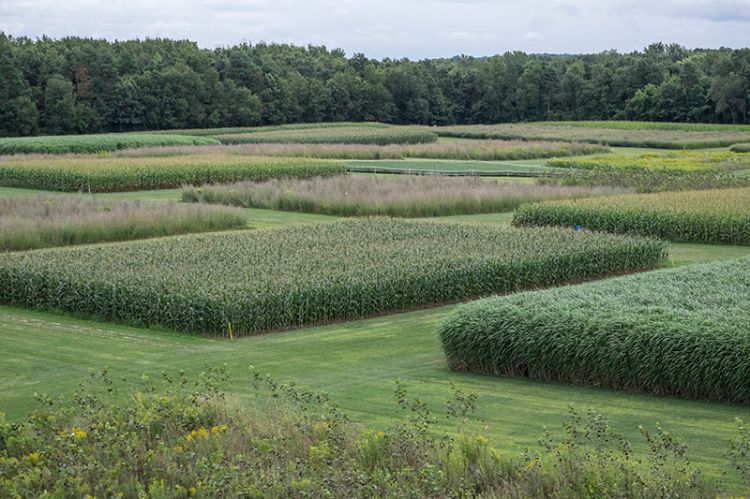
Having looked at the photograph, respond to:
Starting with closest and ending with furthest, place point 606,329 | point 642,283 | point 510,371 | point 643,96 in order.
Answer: point 606,329 → point 510,371 → point 642,283 → point 643,96

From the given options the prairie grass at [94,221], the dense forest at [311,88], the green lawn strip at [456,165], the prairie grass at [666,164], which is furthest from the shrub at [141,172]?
the dense forest at [311,88]

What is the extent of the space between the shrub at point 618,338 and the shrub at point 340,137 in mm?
67318

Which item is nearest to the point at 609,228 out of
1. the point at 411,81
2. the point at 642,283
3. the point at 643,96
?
the point at 642,283

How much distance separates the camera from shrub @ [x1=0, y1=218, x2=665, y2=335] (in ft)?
61.6

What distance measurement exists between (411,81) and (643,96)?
2569 centimetres

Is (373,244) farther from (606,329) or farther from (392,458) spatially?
(392,458)

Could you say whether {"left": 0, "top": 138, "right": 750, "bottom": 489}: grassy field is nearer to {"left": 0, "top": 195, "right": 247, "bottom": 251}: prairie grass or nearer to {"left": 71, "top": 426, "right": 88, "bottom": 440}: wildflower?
{"left": 71, "top": 426, "right": 88, "bottom": 440}: wildflower

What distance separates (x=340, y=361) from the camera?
15906 mm

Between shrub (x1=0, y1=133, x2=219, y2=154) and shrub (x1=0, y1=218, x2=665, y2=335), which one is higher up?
shrub (x1=0, y1=133, x2=219, y2=154)

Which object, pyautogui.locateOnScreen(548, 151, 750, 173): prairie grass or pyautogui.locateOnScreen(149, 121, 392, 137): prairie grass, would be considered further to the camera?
pyautogui.locateOnScreen(149, 121, 392, 137): prairie grass

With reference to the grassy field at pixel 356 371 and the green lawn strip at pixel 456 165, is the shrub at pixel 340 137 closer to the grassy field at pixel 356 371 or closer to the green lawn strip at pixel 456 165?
the green lawn strip at pixel 456 165

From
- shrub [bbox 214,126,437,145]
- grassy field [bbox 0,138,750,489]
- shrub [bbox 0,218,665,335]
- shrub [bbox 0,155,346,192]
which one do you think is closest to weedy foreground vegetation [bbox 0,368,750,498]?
grassy field [bbox 0,138,750,489]

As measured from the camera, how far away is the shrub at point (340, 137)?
84.4 metres

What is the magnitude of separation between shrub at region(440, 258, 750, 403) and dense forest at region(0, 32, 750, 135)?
271ft
